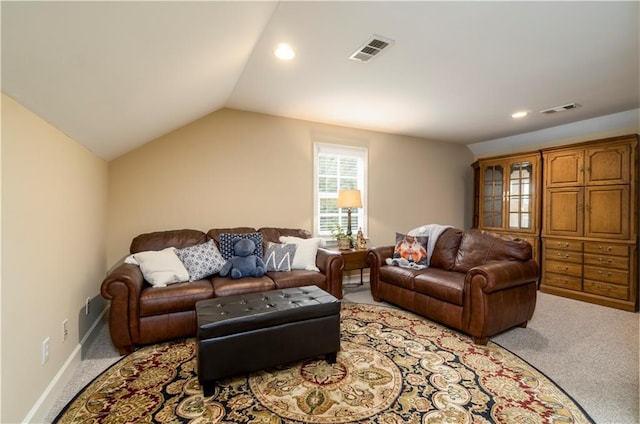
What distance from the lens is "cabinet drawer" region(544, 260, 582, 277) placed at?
12.9 ft

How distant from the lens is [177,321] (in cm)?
253

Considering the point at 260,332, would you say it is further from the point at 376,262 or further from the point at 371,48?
the point at 371,48

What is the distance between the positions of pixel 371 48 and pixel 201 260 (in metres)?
2.51

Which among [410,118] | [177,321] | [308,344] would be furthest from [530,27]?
[177,321]

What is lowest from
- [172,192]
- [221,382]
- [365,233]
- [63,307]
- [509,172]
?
[221,382]

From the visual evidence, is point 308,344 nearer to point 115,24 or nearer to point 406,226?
point 115,24

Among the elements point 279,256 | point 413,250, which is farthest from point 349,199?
point 279,256

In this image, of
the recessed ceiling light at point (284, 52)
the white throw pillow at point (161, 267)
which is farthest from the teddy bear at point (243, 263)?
the recessed ceiling light at point (284, 52)

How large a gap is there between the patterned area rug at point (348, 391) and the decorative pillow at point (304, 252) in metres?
1.09

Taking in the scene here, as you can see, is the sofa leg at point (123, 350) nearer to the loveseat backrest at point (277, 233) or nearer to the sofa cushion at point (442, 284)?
the loveseat backrest at point (277, 233)

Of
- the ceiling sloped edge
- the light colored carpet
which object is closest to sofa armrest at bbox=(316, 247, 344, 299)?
the light colored carpet

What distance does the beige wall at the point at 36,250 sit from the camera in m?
1.39

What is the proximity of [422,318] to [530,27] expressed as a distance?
273cm

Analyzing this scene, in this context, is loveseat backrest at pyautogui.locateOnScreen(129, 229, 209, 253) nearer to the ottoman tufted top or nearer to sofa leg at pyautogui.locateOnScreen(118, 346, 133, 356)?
sofa leg at pyautogui.locateOnScreen(118, 346, 133, 356)
